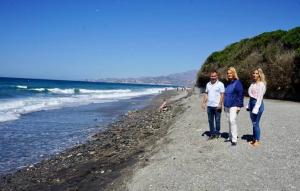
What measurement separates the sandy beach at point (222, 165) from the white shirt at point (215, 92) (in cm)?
101

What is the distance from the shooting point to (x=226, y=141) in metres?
10.8

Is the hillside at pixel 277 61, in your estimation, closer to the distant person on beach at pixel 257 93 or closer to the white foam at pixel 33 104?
the distant person on beach at pixel 257 93

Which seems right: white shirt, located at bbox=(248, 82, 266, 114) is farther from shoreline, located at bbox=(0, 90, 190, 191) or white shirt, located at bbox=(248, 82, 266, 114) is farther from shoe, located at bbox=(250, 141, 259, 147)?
shoreline, located at bbox=(0, 90, 190, 191)

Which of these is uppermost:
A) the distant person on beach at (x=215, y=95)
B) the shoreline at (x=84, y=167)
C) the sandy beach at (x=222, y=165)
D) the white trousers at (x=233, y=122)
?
the distant person on beach at (x=215, y=95)

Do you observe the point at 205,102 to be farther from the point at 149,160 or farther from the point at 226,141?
the point at 149,160

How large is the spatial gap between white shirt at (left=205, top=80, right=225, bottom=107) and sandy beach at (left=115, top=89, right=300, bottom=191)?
101 centimetres

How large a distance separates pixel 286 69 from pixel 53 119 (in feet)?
45.3

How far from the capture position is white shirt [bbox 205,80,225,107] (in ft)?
35.3

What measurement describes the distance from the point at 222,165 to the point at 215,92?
2.77m

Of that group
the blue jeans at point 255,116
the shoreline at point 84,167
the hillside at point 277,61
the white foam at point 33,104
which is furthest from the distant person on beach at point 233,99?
the white foam at point 33,104

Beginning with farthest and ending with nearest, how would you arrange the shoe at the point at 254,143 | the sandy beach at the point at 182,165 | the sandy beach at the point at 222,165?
the shoe at the point at 254,143 < the sandy beach at the point at 182,165 < the sandy beach at the point at 222,165

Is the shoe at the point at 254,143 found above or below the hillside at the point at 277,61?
below

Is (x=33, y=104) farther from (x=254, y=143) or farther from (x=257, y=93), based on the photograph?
(x=257, y=93)

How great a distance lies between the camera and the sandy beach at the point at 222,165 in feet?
24.3
